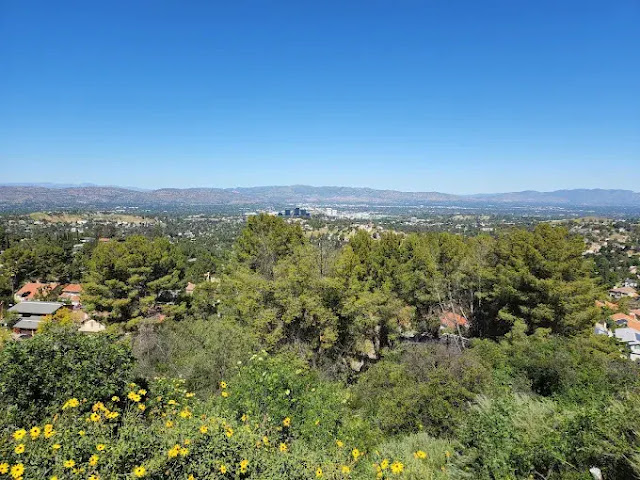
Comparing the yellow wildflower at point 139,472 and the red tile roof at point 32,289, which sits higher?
the yellow wildflower at point 139,472

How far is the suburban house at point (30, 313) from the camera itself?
73.8 feet

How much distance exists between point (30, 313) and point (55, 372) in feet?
89.2

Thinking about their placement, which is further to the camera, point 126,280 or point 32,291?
point 32,291

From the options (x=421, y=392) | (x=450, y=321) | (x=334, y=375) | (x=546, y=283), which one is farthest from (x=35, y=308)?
(x=546, y=283)

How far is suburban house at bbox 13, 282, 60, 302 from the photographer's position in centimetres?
2875

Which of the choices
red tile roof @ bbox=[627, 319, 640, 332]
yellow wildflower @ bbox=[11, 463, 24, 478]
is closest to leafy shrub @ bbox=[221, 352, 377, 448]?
yellow wildflower @ bbox=[11, 463, 24, 478]

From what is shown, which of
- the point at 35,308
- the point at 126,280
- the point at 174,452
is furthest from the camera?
the point at 35,308

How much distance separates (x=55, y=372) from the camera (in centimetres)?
382

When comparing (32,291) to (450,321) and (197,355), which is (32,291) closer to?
(197,355)

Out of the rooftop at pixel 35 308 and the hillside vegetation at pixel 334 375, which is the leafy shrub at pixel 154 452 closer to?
the hillside vegetation at pixel 334 375

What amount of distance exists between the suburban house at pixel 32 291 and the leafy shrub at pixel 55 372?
1208 inches

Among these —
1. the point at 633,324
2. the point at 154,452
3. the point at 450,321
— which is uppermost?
the point at 154,452

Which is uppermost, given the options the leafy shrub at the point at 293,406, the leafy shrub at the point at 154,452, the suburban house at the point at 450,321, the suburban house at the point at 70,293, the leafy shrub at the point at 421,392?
the leafy shrub at the point at 154,452

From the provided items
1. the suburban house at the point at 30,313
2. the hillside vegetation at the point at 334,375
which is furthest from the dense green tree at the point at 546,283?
the suburban house at the point at 30,313
